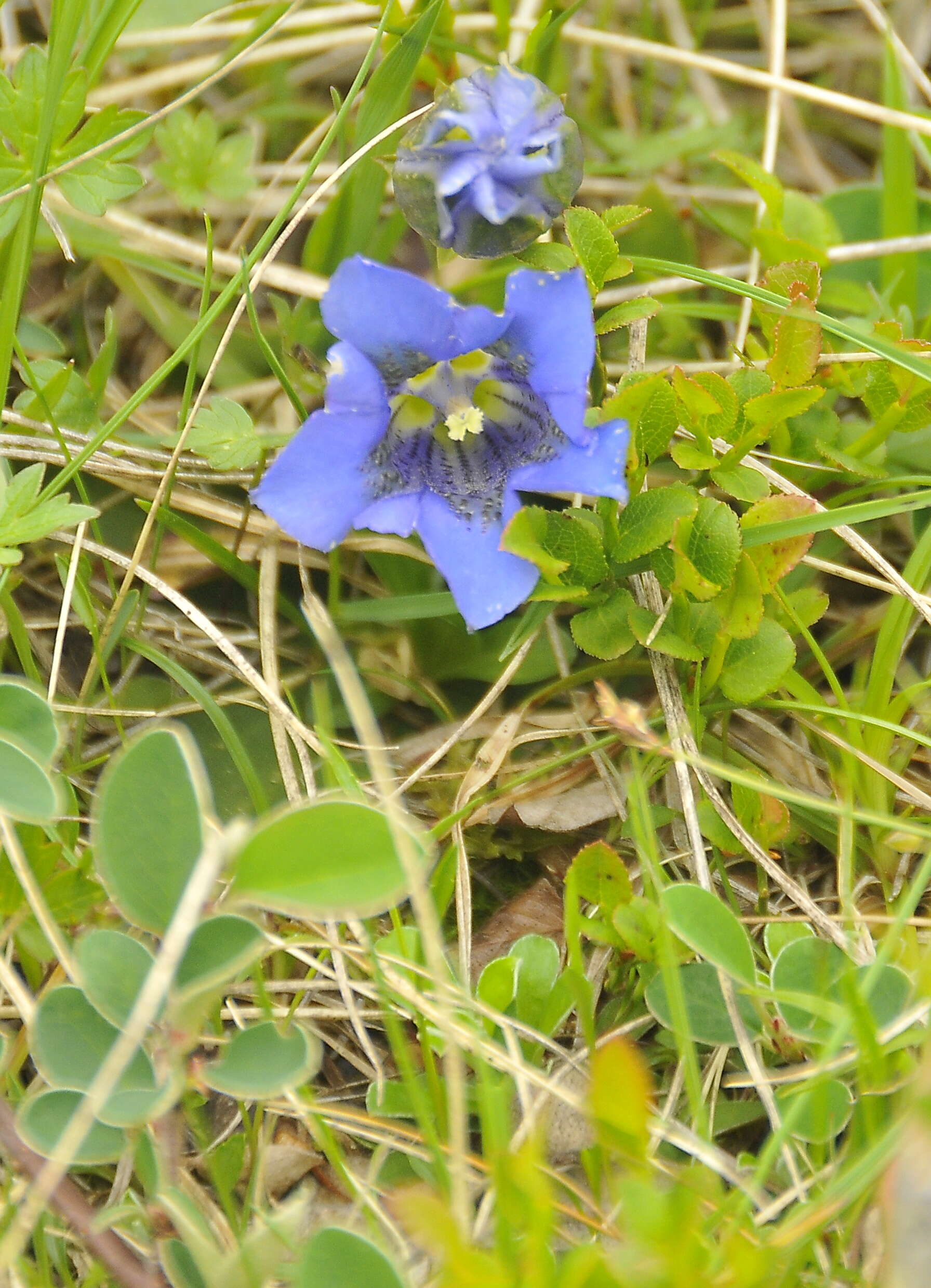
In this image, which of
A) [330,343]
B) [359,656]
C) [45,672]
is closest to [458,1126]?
[359,656]

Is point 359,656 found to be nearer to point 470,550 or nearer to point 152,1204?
point 470,550

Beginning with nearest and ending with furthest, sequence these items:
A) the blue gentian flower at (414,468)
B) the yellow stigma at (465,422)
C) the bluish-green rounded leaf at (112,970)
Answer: the bluish-green rounded leaf at (112,970)
the blue gentian flower at (414,468)
the yellow stigma at (465,422)

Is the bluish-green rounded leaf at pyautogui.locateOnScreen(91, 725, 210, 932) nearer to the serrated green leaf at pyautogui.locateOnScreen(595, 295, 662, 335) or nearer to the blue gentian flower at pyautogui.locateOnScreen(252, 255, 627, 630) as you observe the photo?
the blue gentian flower at pyautogui.locateOnScreen(252, 255, 627, 630)

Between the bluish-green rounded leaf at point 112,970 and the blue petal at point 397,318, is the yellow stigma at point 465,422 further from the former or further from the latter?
the bluish-green rounded leaf at point 112,970

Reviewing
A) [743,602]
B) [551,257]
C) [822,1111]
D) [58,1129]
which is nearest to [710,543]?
[743,602]

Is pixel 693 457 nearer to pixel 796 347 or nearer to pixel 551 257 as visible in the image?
pixel 796 347

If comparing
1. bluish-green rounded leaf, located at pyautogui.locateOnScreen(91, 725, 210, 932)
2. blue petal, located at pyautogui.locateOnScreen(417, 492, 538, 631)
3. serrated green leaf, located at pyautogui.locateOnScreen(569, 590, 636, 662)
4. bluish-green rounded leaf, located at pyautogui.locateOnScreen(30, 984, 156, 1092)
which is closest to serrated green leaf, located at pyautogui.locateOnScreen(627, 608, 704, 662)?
serrated green leaf, located at pyautogui.locateOnScreen(569, 590, 636, 662)

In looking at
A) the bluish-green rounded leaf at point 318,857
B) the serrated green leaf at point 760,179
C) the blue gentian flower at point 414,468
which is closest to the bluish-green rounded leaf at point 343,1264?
the bluish-green rounded leaf at point 318,857
